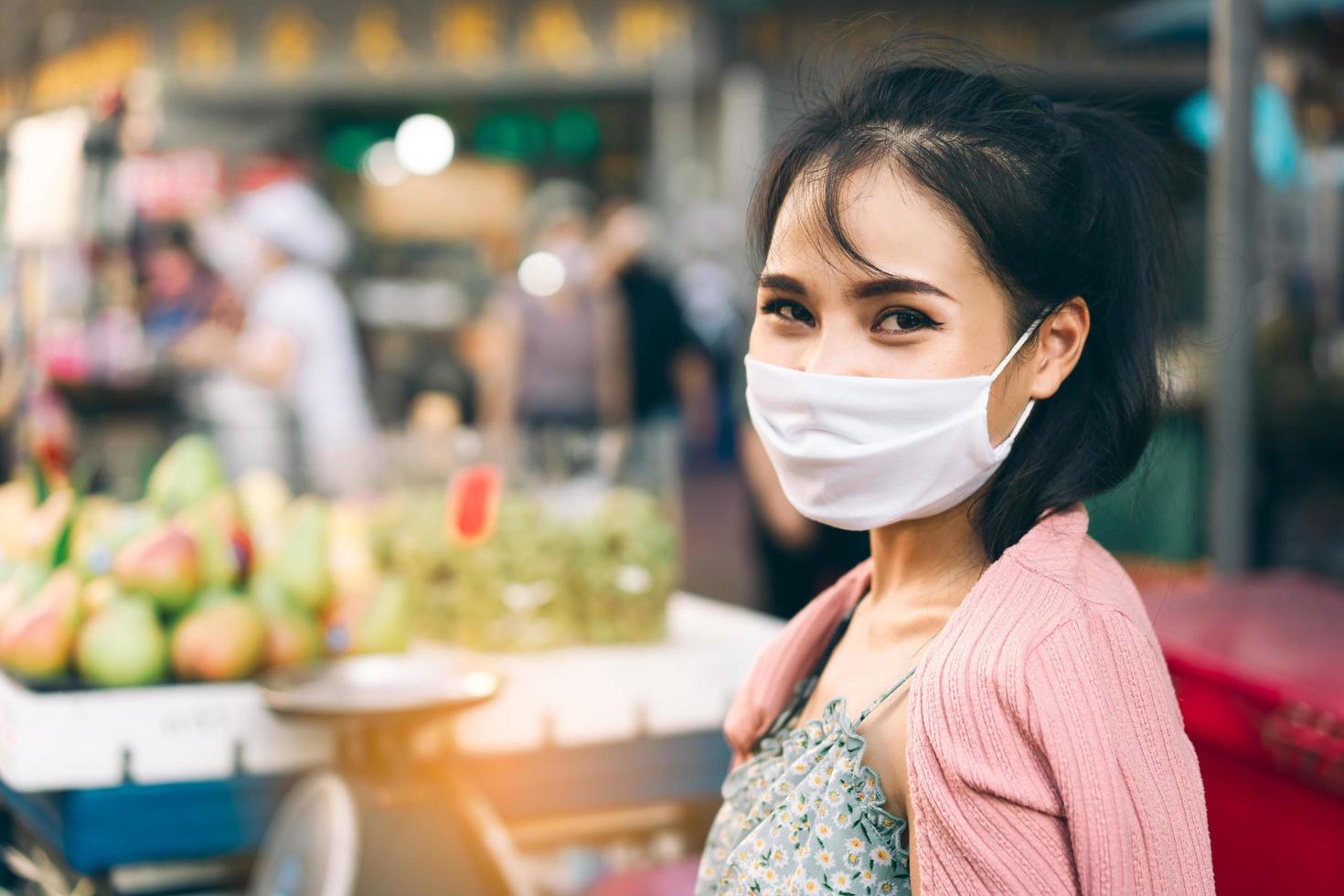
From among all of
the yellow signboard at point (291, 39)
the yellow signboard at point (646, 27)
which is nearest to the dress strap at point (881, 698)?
the yellow signboard at point (646, 27)

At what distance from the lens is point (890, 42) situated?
137 centimetres

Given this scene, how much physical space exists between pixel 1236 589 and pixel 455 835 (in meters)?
1.42

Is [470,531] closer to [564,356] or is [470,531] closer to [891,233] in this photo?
[891,233]

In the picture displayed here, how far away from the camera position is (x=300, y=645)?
100.0 inches

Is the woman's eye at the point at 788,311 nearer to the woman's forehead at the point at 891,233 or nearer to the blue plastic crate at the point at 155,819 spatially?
the woman's forehead at the point at 891,233

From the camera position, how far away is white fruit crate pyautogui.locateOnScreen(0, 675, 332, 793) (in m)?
2.25

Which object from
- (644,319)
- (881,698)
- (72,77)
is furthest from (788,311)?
(72,77)

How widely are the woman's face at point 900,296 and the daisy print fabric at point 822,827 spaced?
28cm

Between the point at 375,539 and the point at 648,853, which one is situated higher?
the point at 375,539

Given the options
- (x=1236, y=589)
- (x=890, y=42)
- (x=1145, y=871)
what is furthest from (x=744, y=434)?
(x=1145, y=871)

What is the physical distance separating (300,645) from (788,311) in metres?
1.58

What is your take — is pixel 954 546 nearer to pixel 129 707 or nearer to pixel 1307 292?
pixel 129 707

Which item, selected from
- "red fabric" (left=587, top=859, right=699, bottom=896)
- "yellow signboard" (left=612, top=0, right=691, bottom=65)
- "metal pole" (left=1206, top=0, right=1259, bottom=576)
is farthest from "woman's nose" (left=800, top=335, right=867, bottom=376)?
"yellow signboard" (left=612, top=0, right=691, bottom=65)

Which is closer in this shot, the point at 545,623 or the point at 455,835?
the point at 455,835
